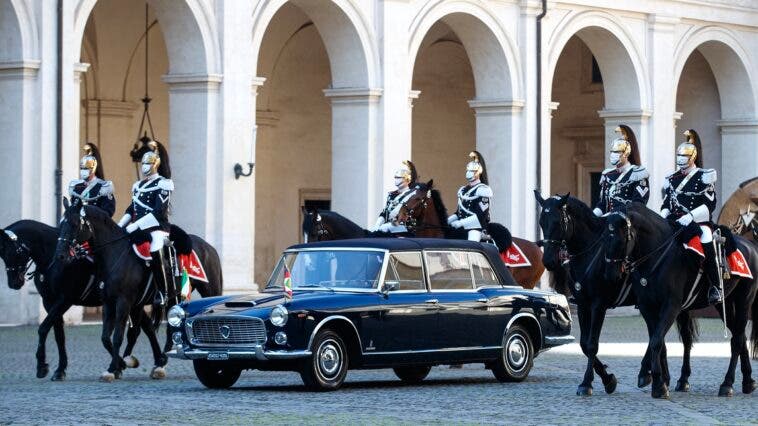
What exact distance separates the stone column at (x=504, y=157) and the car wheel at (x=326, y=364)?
16835 millimetres

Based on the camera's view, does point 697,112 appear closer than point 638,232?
No

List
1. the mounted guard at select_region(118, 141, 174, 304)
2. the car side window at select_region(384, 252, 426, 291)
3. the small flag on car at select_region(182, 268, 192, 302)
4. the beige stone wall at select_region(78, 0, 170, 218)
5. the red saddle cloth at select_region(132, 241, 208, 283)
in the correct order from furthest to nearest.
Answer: the beige stone wall at select_region(78, 0, 170, 218)
the red saddle cloth at select_region(132, 241, 208, 283)
the small flag on car at select_region(182, 268, 192, 302)
the mounted guard at select_region(118, 141, 174, 304)
the car side window at select_region(384, 252, 426, 291)

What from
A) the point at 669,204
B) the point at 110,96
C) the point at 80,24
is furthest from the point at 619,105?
the point at 669,204

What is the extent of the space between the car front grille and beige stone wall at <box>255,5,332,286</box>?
1979 centimetres

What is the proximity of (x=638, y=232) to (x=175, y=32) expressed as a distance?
1323 centimetres

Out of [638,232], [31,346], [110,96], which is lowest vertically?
[31,346]

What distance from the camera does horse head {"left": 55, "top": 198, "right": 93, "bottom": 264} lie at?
17.1 metres

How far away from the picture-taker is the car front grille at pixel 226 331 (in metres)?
15.7

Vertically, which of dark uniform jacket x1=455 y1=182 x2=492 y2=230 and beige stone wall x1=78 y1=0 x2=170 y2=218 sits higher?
beige stone wall x1=78 y1=0 x2=170 y2=218

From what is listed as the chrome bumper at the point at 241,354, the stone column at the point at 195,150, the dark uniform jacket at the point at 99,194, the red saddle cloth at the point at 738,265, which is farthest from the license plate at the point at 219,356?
the stone column at the point at 195,150

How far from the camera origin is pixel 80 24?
85.1ft

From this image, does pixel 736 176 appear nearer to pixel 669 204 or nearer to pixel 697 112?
pixel 697 112

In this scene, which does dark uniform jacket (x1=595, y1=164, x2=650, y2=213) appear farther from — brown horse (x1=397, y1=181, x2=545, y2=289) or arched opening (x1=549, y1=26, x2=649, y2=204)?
arched opening (x1=549, y1=26, x2=649, y2=204)

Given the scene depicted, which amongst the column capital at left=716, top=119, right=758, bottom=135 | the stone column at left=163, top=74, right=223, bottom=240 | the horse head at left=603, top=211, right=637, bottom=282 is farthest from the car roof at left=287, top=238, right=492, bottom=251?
the column capital at left=716, top=119, right=758, bottom=135
